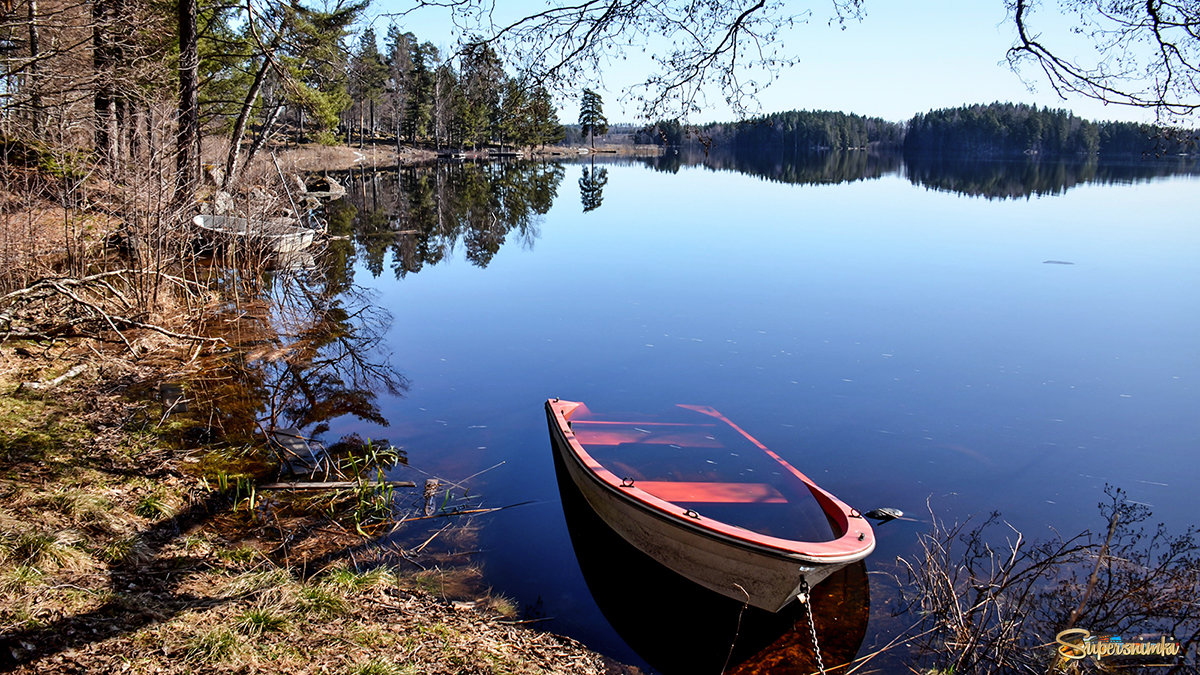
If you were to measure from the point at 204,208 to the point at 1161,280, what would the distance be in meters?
27.0

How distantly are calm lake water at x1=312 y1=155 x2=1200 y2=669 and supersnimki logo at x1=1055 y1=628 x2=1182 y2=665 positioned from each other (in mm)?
1280

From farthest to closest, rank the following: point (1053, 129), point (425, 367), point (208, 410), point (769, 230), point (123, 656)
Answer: point (1053, 129), point (769, 230), point (425, 367), point (208, 410), point (123, 656)

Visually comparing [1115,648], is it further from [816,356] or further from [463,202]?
[463,202]

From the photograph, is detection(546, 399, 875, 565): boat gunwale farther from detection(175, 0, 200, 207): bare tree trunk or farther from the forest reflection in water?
the forest reflection in water

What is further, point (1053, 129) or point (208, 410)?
point (1053, 129)

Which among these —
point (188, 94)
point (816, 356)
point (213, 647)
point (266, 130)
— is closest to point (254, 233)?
point (188, 94)

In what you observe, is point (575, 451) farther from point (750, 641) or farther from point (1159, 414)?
point (1159, 414)

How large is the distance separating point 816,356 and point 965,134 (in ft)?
403

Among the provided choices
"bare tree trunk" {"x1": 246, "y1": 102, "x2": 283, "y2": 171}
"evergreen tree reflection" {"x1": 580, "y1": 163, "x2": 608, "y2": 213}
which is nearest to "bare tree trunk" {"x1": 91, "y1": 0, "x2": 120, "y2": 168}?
"bare tree trunk" {"x1": 246, "y1": 102, "x2": 283, "y2": 171}

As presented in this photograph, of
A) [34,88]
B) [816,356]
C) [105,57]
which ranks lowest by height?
[816,356]

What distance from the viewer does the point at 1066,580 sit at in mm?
6262

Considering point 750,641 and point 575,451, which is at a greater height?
point 575,451

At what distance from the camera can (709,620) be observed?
5957 mm

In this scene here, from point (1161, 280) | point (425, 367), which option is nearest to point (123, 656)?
point (425, 367)
